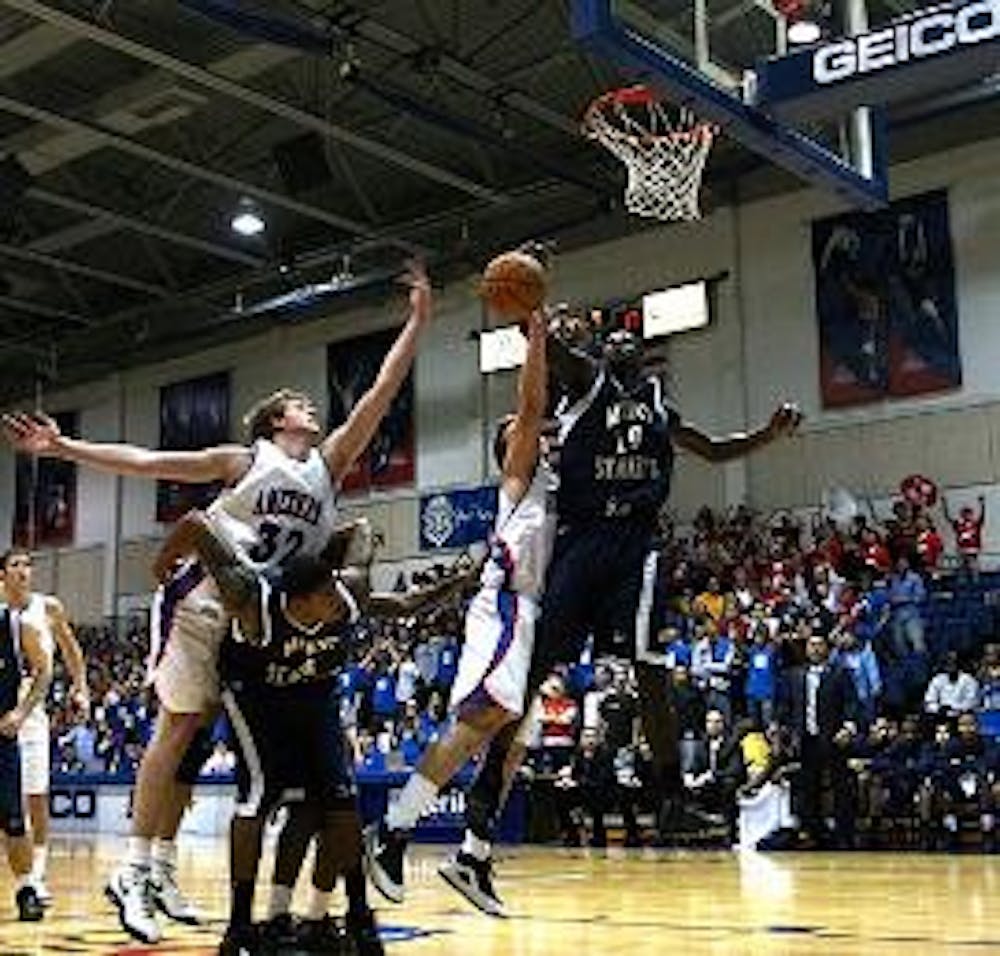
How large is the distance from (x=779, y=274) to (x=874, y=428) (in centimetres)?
273

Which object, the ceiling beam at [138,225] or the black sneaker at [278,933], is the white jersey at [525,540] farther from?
the ceiling beam at [138,225]

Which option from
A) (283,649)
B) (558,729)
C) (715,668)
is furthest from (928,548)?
(283,649)

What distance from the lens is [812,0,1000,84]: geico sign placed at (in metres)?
7.07

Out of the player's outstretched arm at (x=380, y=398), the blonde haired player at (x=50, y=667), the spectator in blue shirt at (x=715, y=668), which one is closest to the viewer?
the player's outstretched arm at (x=380, y=398)

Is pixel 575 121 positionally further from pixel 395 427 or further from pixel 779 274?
pixel 395 427

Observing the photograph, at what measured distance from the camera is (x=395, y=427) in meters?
25.9

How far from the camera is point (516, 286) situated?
5.09m

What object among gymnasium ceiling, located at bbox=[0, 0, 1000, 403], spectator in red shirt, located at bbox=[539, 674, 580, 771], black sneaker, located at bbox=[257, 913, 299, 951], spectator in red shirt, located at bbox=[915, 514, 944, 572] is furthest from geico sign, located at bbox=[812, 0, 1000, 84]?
spectator in red shirt, located at bbox=[915, 514, 944, 572]

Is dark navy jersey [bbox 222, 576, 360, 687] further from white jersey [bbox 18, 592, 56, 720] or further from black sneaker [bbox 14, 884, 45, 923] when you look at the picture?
white jersey [bbox 18, 592, 56, 720]

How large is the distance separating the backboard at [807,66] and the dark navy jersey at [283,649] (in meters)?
4.51

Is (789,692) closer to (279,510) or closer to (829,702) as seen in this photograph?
(829,702)

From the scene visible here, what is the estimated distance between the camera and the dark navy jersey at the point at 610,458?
17.6 ft

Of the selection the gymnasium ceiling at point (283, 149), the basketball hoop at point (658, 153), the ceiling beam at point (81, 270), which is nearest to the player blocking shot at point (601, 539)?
the basketball hoop at point (658, 153)

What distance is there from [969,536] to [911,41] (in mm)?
11995
